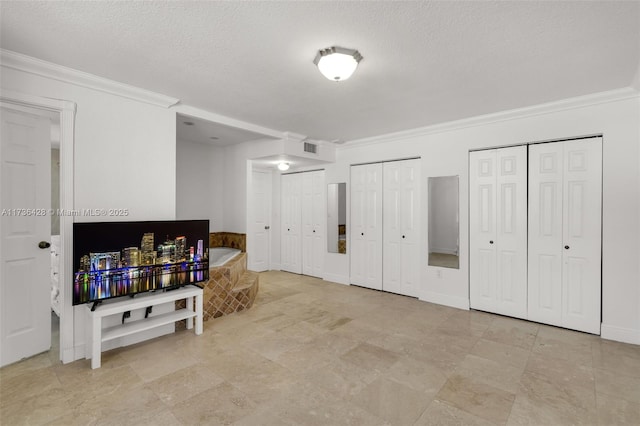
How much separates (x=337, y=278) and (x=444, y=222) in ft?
7.29

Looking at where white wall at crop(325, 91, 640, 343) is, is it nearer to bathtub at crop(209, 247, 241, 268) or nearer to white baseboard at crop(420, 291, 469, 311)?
→ white baseboard at crop(420, 291, 469, 311)

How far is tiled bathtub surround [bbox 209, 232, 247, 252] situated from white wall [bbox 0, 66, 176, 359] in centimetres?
209

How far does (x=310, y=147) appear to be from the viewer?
5.29m

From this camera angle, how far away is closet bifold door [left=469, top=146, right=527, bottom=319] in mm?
3822

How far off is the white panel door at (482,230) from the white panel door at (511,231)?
0.19ft

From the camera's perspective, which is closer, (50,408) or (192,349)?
(50,408)

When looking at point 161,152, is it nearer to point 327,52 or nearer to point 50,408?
point 327,52

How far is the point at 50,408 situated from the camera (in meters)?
2.11

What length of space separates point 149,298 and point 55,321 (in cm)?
164

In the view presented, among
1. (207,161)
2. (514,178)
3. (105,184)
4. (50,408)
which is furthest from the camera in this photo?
(207,161)

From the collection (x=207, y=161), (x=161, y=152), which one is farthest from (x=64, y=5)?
(x=207, y=161)

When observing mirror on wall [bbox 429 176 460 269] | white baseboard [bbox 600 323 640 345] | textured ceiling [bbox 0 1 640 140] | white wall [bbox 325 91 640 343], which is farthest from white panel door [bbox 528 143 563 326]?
mirror on wall [bbox 429 176 460 269]

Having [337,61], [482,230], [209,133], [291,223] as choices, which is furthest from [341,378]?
[291,223]

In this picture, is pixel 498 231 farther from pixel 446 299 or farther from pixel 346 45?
pixel 346 45
